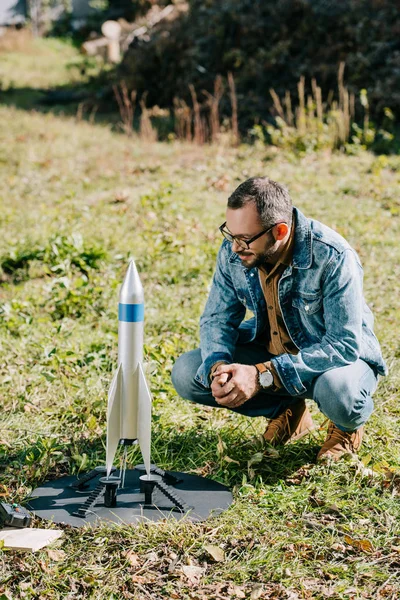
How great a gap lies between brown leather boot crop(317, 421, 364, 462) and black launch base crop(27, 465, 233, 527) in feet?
1.75

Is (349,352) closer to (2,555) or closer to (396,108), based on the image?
(2,555)

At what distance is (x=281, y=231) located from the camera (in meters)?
3.51

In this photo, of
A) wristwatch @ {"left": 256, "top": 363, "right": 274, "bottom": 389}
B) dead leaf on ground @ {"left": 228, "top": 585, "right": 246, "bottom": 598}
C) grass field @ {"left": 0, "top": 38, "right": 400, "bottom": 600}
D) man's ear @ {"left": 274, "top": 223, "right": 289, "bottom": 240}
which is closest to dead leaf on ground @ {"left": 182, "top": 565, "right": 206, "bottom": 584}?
grass field @ {"left": 0, "top": 38, "right": 400, "bottom": 600}

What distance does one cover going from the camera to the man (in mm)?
3492

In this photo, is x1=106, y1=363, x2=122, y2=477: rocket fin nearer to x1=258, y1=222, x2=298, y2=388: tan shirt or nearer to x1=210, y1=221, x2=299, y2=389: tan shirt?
x1=210, y1=221, x2=299, y2=389: tan shirt

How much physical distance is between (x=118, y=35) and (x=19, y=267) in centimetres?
1463

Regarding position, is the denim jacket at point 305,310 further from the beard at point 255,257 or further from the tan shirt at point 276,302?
the beard at point 255,257

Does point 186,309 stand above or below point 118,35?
below

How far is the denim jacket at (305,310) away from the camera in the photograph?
11.6ft

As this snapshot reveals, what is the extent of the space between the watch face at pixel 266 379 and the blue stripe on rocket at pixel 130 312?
0.66 meters

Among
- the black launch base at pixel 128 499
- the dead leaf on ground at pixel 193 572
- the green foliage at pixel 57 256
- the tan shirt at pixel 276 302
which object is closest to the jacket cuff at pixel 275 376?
the tan shirt at pixel 276 302

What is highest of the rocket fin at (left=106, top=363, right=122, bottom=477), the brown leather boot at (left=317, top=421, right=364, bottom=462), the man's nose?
the man's nose

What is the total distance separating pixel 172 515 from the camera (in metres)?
3.44

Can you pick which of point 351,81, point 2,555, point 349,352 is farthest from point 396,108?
point 2,555
